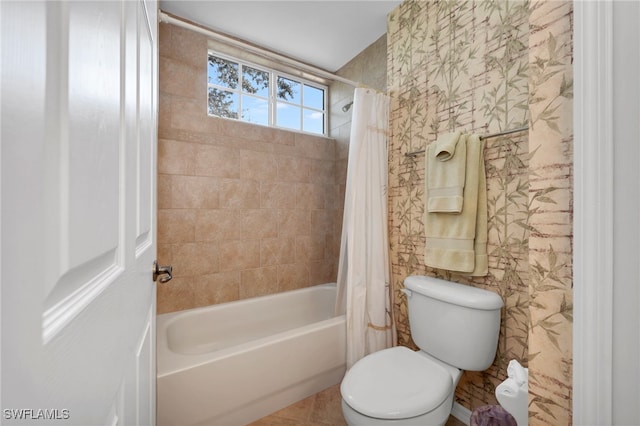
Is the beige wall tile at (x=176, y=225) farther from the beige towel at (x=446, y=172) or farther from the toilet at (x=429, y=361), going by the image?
the beige towel at (x=446, y=172)

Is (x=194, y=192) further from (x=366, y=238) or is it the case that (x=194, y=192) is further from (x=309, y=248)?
(x=366, y=238)

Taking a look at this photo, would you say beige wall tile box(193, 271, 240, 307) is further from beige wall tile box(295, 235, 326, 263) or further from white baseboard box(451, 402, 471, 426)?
white baseboard box(451, 402, 471, 426)

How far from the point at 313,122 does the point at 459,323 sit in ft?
7.02

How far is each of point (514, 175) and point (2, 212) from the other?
5.17ft

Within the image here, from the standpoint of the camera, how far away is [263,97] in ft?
7.90

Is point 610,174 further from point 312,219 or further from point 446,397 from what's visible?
point 312,219

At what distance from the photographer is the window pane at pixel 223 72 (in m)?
2.18

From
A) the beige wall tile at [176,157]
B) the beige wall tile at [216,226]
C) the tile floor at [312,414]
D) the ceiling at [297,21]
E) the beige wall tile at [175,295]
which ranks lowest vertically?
the tile floor at [312,414]

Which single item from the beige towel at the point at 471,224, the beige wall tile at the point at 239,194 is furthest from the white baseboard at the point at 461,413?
the beige wall tile at the point at 239,194

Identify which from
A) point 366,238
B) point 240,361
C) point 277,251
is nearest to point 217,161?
point 277,251

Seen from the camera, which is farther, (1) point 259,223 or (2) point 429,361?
(1) point 259,223

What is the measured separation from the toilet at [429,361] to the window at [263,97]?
6.01 feet

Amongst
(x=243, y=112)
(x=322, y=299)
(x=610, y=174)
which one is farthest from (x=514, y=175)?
(x=243, y=112)

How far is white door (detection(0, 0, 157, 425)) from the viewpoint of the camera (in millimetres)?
179
